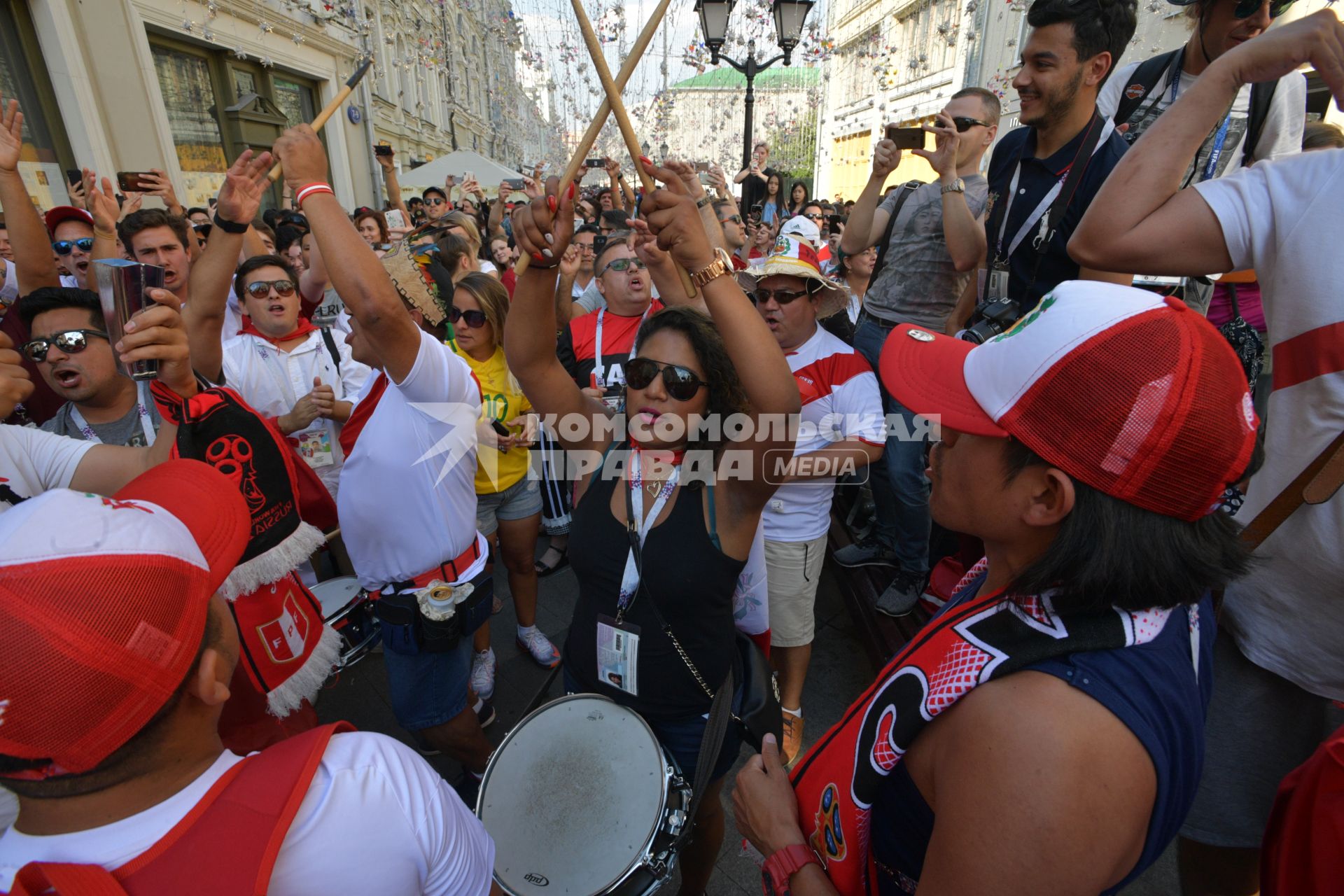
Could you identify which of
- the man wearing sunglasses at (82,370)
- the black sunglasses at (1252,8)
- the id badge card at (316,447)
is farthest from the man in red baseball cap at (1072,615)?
the id badge card at (316,447)

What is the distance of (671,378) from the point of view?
2004 millimetres

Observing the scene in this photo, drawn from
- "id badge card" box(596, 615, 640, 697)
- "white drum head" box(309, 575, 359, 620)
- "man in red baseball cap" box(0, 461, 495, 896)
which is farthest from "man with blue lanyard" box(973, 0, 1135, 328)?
"white drum head" box(309, 575, 359, 620)

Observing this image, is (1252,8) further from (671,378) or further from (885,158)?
(671,378)

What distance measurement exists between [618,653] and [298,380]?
307 cm

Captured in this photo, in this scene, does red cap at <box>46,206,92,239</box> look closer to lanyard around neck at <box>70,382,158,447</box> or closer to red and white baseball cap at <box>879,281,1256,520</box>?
lanyard around neck at <box>70,382,158,447</box>

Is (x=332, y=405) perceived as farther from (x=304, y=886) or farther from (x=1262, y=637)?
(x=1262, y=637)

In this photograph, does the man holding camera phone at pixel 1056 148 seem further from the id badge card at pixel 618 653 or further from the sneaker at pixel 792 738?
the sneaker at pixel 792 738

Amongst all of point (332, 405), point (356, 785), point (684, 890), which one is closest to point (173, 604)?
point (356, 785)

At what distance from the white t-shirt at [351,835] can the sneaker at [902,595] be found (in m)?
2.92

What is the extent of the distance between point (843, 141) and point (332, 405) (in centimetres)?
3073

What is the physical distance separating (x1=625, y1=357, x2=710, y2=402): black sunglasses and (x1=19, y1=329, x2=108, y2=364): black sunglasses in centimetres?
232

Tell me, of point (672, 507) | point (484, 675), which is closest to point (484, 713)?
point (484, 675)

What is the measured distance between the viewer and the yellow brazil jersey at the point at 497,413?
11.9 feet

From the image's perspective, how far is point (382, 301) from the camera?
6.75ft
